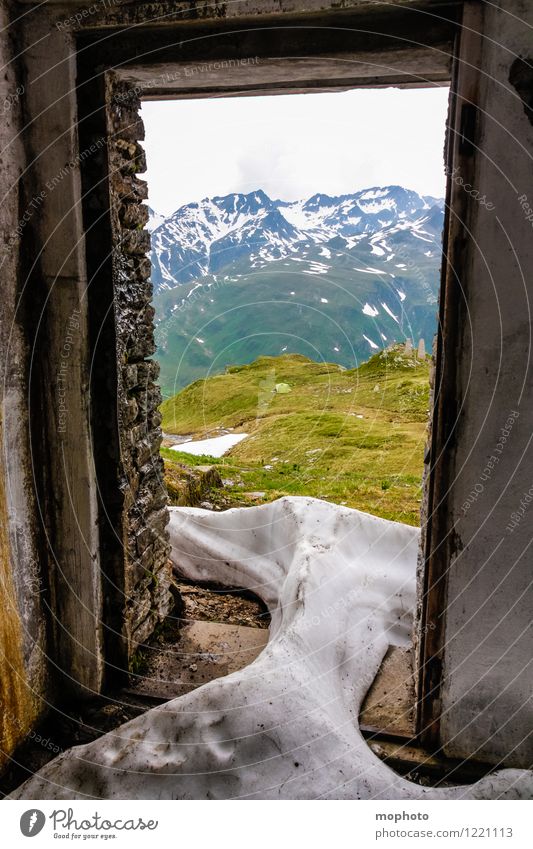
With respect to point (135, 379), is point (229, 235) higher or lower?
higher

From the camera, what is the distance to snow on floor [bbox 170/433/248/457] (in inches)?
538

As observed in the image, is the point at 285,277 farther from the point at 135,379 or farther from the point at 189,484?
the point at 135,379

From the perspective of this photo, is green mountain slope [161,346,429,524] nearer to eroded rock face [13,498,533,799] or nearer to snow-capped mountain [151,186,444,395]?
snow-capped mountain [151,186,444,395]

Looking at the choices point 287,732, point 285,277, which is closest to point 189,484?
point 287,732

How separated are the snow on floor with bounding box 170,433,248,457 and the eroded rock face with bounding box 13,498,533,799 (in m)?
9.30

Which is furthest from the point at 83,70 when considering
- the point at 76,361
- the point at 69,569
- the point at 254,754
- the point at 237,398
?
the point at 237,398

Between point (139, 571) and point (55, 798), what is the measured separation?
1365 mm

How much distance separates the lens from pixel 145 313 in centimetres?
385

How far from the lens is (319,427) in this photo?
13.4m

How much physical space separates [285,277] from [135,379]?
18.8m

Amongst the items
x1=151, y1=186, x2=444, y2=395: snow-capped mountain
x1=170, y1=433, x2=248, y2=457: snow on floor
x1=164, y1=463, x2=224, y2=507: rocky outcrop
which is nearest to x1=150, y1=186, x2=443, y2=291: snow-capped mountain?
x1=151, y1=186, x2=444, y2=395: snow-capped mountain

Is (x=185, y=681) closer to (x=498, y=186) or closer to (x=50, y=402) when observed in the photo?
(x=50, y=402)

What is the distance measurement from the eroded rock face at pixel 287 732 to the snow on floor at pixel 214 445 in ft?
30.5

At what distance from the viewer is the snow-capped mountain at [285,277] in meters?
5.60
